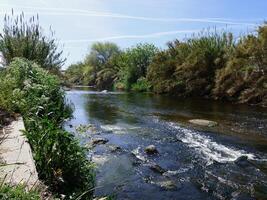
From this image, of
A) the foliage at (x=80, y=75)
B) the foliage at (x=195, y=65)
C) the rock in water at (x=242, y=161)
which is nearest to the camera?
the rock in water at (x=242, y=161)

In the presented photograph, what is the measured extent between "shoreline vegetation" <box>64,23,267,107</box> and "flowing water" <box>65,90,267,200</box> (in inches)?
401

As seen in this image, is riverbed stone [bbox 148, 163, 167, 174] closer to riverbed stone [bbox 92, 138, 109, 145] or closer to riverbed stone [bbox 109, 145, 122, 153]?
riverbed stone [bbox 109, 145, 122, 153]

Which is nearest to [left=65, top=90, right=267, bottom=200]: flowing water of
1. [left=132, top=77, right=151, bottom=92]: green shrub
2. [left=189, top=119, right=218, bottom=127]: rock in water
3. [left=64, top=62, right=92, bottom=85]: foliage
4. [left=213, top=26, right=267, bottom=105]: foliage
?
[left=189, top=119, right=218, bottom=127]: rock in water

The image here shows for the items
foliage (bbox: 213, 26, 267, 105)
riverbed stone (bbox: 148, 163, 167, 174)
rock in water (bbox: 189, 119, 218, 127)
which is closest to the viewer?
riverbed stone (bbox: 148, 163, 167, 174)

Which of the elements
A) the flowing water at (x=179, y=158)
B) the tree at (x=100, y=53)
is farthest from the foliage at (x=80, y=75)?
the flowing water at (x=179, y=158)

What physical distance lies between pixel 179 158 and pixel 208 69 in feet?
88.9

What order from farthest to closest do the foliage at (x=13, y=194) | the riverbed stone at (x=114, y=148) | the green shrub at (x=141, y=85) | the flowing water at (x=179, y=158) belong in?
the green shrub at (x=141, y=85), the riverbed stone at (x=114, y=148), the flowing water at (x=179, y=158), the foliage at (x=13, y=194)

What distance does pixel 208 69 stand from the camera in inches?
1499

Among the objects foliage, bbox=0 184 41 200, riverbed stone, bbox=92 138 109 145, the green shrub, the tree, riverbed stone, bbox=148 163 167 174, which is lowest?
riverbed stone, bbox=148 163 167 174

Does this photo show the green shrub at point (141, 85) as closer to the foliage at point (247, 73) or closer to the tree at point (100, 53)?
the foliage at point (247, 73)

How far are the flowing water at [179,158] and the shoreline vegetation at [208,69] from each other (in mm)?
10191

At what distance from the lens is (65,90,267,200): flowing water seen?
8977 mm

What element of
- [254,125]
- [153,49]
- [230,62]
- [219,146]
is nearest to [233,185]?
[219,146]

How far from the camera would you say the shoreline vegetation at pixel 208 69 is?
30438mm
